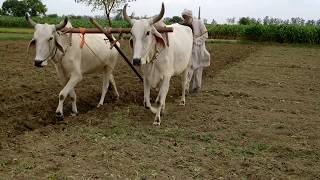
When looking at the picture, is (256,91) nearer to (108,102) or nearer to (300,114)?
(300,114)

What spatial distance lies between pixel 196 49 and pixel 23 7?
73921 mm

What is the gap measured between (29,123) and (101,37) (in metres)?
2.30

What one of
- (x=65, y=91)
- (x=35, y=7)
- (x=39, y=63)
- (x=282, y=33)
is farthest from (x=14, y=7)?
(x=39, y=63)

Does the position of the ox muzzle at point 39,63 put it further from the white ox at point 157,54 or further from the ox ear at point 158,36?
the ox ear at point 158,36

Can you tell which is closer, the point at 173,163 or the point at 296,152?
the point at 173,163

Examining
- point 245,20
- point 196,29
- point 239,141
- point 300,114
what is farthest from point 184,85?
point 245,20

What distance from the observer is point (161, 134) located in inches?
279

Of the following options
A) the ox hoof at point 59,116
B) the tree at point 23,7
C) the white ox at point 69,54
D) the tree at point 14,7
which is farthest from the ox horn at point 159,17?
the tree at point 14,7

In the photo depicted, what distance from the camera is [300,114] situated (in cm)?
891

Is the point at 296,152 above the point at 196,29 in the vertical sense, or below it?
below

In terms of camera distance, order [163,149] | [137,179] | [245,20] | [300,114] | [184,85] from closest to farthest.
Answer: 1. [137,179]
2. [163,149]
3. [300,114]
4. [184,85]
5. [245,20]

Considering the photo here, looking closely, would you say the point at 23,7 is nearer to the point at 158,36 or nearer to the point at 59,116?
the point at 59,116

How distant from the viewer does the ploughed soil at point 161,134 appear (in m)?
5.54

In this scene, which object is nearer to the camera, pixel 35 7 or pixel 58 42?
pixel 58 42
